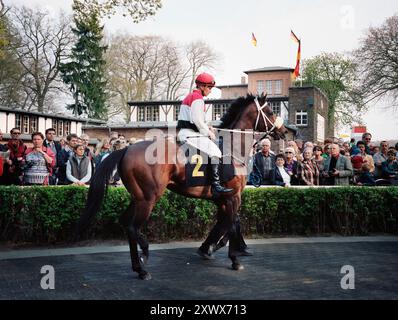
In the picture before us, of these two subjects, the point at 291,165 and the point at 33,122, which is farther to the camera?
the point at 33,122

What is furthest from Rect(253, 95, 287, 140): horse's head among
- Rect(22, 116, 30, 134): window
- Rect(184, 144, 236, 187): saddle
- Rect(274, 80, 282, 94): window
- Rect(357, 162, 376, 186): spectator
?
Rect(274, 80, 282, 94): window

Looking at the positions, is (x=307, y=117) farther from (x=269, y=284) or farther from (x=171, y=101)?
(x=269, y=284)

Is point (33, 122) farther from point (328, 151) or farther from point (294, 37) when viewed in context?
point (328, 151)

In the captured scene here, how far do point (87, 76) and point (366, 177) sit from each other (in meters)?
40.7

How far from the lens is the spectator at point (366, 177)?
10562 millimetres

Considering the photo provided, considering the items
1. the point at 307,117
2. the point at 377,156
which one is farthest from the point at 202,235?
the point at 307,117

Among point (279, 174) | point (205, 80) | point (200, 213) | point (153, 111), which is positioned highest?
point (153, 111)

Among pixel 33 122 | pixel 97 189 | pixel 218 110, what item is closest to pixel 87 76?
pixel 33 122

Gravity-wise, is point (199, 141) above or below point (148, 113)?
below

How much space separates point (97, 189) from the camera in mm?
6004

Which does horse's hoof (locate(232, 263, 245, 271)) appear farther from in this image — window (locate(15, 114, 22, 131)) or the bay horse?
window (locate(15, 114, 22, 131))

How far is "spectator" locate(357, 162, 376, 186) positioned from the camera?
34.7ft

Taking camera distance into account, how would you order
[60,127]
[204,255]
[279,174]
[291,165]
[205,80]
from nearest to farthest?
[205,80], [204,255], [279,174], [291,165], [60,127]

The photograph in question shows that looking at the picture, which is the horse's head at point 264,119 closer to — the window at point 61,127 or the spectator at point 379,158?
the spectator at point 379,158
